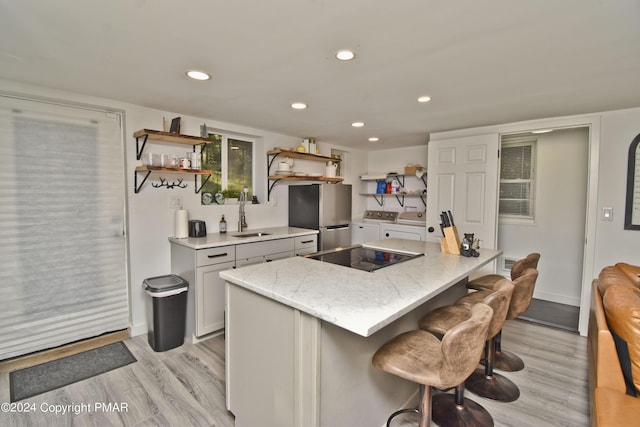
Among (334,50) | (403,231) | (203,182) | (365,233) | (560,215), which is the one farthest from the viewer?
(365,233)

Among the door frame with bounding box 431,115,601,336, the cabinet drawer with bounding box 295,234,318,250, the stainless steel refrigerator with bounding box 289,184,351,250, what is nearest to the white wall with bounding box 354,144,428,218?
the stainless steel refrigerator with bounding box 289,184,351,250

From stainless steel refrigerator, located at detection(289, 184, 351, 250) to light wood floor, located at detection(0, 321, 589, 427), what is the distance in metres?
1.89

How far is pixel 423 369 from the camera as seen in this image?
1.37 m

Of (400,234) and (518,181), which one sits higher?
(518,181)

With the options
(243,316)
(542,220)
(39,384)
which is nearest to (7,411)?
(39,384)

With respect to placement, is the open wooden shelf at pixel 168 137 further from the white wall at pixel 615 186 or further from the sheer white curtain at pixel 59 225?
the white wall at pixel 615 186

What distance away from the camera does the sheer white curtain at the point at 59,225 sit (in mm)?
2432

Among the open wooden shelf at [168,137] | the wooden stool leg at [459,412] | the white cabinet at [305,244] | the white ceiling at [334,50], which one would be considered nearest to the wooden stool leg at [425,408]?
the wooden stool leg at [459,412]

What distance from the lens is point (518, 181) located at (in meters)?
4.22

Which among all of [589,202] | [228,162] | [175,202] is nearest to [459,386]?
[589,202]

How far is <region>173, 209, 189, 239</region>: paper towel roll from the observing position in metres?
3.08

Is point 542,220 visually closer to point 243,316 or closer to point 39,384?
point 243,316

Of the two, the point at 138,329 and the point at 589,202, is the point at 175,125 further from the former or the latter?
the point at 589,202

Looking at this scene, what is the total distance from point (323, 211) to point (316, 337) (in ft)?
9.20
